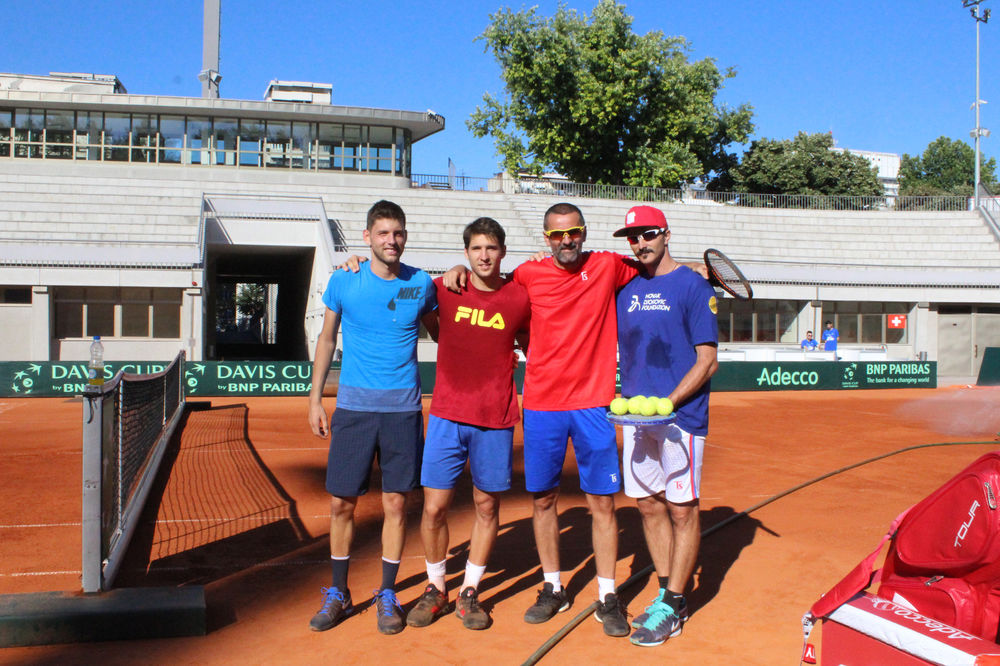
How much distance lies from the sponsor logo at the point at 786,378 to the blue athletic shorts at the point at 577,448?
2041 cm

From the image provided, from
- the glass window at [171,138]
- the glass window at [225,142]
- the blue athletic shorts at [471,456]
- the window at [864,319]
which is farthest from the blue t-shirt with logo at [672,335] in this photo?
the glass window at [171,138]

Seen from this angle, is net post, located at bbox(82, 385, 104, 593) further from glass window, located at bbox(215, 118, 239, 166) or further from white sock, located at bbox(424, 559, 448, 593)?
glass window, located at bbox(215, 118, 239, 166)

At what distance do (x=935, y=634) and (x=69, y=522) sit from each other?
7000mm

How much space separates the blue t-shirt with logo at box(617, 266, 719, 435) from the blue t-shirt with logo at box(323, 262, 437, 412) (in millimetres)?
1211

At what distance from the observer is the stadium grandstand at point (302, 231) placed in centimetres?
2623

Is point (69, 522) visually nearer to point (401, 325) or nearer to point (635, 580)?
point (401, 325)

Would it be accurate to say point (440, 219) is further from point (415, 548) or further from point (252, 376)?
point (415, 548)

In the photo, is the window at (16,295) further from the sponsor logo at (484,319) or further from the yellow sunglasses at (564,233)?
the yellow sunglasses at (564,233)

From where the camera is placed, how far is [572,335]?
4770 millimetres

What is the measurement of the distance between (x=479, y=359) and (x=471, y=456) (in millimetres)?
560

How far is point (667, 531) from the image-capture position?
4852 millimetres

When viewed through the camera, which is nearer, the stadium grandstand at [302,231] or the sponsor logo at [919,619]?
the sponsor logo at [919,619]

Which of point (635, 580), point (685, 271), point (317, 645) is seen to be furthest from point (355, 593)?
point (685, 271)

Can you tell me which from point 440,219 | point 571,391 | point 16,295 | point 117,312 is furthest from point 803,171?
point 571,391
